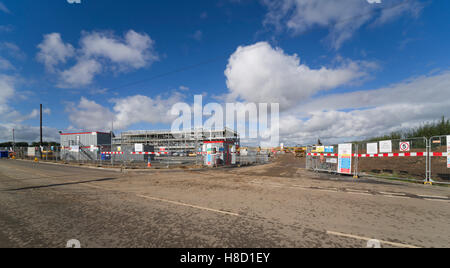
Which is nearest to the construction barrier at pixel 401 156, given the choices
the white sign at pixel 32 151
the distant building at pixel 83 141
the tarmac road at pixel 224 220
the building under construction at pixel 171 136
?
the tarmac road at pixel 224 220

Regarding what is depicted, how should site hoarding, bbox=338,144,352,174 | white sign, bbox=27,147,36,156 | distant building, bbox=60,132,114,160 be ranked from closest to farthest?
site hoarding, bbox=338,144,352,174, distant building, bbox=60,132,114,160, white sign, bbox=27,147,36,156

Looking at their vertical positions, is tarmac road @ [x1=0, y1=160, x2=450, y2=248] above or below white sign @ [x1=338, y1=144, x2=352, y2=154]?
below

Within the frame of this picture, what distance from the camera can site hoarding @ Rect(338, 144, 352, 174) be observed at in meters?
12.8

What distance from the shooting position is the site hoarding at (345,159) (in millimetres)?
12805

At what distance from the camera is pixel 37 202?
20.3 ft

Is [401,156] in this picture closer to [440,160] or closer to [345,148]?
[345,148]

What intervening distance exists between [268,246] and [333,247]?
3.54 feet

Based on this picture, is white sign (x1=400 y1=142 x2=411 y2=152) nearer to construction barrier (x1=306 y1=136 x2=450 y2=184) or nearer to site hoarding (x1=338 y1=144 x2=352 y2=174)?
construction barrier (x1=306 y1=136 x2=450 y2=184)

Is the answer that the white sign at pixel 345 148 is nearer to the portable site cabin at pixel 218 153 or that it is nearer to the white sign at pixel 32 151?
the portable site cabin at pixel 218 153

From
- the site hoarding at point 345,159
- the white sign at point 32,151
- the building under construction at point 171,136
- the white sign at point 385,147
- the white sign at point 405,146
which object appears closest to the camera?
the white sign at point 405,146

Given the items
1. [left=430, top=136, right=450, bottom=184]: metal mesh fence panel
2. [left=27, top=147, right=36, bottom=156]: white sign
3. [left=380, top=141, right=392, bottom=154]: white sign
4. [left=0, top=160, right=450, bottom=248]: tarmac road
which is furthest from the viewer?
[left=27, top=147, right=36, bottom=156]: white sign

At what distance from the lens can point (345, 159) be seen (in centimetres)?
1316

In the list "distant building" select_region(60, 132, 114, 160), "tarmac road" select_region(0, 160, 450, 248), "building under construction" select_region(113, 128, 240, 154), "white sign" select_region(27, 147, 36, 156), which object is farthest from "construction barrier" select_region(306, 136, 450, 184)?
"building under construction" select_region(113, 128, 240, 154)
